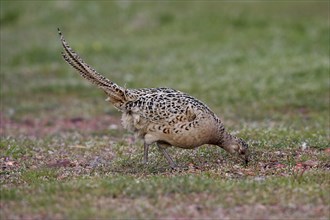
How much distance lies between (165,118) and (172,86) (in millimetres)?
10188

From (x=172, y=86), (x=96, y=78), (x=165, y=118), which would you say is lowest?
(x=165, y=118)

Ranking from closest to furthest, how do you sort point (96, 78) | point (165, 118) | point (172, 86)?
point (165, 118)
point (96, 78)
point (172, 86)

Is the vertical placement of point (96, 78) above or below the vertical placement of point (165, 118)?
above

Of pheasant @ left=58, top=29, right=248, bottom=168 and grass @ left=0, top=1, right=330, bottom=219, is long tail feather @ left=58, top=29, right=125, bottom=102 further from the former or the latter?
grass @ left=0, top=1, right=330, bottom=219

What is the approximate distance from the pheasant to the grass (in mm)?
396

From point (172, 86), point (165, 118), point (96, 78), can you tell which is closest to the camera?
point (165, 118)

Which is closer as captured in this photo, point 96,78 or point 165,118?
point 165,118

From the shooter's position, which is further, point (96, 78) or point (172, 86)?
point (172, 86)

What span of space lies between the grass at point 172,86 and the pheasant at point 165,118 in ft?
1.30

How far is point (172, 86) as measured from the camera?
67.6ft

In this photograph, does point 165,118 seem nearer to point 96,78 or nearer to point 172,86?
point 96,78

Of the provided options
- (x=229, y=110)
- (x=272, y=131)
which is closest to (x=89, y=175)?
(x=272, y=131)

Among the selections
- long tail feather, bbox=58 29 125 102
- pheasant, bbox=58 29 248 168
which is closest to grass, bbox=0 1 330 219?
pheasant, bbox=58 29 248 168

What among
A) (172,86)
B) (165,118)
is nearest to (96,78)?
(165,118)
